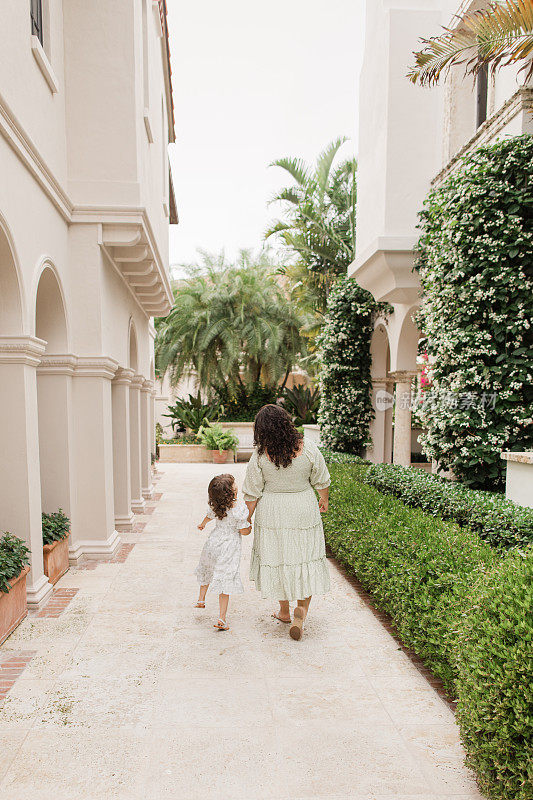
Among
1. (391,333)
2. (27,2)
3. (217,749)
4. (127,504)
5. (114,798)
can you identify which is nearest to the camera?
(114,798)

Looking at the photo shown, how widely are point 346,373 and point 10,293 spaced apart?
30.7ft

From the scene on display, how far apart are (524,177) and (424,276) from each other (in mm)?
1824

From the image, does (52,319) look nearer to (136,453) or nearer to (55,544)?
(55,544)

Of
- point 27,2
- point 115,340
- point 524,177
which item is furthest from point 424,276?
point 27,2

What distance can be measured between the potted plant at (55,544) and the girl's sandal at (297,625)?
8.75 ft

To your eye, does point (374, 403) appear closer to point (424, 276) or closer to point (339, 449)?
point (339, 449)

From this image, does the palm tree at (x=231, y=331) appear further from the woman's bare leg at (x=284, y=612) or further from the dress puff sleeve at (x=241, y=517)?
the woman's bare leg at (x=284, y=612)

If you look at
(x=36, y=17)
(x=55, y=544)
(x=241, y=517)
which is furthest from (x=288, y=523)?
(x=36, y=17)

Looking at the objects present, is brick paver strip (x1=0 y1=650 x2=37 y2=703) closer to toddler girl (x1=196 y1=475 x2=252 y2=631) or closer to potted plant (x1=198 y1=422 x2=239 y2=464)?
toddler girl (x1=196 y1=475 x2=252 y2=631)

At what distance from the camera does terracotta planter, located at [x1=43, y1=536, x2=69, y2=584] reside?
545 centimetres

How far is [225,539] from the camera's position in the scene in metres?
4.56

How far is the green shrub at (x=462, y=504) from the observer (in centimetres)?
478

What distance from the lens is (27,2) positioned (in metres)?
4.57

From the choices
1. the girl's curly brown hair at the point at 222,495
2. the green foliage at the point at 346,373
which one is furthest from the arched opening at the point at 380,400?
the girl's curly brown hair at the point at 222,495
